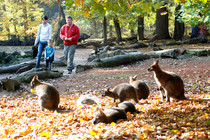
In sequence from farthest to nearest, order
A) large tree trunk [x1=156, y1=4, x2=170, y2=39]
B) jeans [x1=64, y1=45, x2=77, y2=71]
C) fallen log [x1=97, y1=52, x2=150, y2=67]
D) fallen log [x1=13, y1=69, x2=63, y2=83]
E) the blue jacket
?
1. large tree trunk [x1=156, y1=4, x2=170, y2=39]
2. fallen log [x1=97, y1=52, x2=150, y2=67]
3. jeans [x1=64, y1=45, x2=77, y2=71]
4. the blue jacket
5. fallen log [x1=13, y1=69, x2=63, y2=83]

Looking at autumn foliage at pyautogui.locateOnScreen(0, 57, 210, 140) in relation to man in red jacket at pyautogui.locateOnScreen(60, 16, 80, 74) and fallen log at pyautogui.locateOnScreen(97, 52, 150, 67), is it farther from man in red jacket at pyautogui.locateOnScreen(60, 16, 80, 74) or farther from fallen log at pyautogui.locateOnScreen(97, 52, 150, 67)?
fallen log at pyautogui.locateOnScreen(97, 52, 150, 67)

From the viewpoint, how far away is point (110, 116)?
475 centimetres

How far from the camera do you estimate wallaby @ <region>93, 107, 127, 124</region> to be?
469 cm

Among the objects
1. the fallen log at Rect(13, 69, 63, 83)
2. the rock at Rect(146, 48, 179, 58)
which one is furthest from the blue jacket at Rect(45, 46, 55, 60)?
the rock at Rect(146, 48, 179, 58)

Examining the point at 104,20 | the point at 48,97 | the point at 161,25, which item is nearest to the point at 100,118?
the point at 48,97

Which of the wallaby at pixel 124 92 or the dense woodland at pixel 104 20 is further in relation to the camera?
the dense woodland at pixel 104 20

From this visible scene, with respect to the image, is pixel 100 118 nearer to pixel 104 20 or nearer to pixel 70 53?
pixel 70 53

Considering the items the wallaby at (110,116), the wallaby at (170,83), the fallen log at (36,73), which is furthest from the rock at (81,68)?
the wallaby at (110,116)

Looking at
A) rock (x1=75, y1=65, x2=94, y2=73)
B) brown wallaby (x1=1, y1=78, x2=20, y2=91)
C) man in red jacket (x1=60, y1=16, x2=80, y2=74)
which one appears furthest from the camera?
rock (x1=75, y1=65, x2=94, y2=73)

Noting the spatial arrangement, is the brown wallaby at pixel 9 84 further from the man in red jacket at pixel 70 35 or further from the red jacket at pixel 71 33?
the red jacket at pixel 71 33

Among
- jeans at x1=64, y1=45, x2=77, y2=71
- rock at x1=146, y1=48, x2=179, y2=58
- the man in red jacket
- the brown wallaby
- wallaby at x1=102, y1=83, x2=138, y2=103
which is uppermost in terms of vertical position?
the man in red jacket

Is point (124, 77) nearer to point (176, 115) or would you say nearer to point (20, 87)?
point (20, 87)

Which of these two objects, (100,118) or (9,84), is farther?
(9,84)

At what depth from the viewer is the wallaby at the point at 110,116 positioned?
15.4 feet
